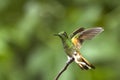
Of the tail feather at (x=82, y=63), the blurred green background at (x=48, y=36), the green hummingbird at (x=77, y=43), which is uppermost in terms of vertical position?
the green hummingbird at (x=77, y=43)

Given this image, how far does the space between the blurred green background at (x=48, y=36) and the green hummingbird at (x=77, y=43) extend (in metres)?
1.05

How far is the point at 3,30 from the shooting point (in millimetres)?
1588

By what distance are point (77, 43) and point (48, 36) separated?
1275 millimetres

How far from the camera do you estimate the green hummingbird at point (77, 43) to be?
1.12 ft

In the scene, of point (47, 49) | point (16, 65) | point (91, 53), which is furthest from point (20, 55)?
point (91, 53)

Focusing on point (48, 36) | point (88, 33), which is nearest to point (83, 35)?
point (88, 33)

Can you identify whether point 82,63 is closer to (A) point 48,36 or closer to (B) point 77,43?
(B) point 77,43

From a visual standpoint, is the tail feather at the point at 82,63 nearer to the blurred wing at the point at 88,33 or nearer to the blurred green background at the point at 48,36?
the blurred wing at the point at 88,33

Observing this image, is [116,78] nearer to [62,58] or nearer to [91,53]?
[91,53]

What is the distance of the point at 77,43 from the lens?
0.36 metres

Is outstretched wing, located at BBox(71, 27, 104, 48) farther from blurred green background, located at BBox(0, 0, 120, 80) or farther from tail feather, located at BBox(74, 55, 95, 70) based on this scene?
blurred green background, located at BBox(0, 0, 120, 80)

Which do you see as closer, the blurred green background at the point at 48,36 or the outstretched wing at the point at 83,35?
the outstretched wing at the point at 83,35

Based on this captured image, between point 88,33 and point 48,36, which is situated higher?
point 88,33

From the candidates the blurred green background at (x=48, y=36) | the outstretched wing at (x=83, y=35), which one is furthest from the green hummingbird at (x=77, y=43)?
the blurred green background at (x=48, y=36)
